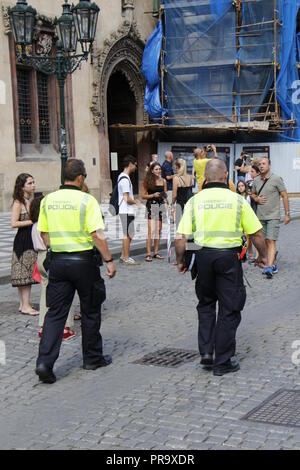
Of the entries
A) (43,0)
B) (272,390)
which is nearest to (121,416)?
(272,390)

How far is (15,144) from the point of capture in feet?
69.0

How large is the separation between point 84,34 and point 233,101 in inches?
573

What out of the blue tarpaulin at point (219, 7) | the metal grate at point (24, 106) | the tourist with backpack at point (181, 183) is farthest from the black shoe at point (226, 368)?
the blue tarpaulin at point (219, 7)

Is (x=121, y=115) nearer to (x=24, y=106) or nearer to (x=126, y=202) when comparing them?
(x=24, y=106)

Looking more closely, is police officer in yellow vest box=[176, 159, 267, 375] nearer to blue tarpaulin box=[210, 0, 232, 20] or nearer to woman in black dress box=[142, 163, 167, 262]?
woman in black dress box=[142, 163, 167, 262]

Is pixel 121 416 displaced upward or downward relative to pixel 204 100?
downward

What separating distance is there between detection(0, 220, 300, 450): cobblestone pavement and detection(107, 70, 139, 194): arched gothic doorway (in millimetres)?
19348

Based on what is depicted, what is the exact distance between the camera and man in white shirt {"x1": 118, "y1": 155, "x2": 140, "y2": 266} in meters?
11.6

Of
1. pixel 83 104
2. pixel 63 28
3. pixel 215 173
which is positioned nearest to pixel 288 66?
pixel 83 104

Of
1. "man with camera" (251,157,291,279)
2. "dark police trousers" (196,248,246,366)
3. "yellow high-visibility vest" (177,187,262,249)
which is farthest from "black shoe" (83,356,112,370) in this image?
"man with camera" (251,157,291,279)

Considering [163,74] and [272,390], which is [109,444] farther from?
[163,74]

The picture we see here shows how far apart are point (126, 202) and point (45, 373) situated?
20.8 feet

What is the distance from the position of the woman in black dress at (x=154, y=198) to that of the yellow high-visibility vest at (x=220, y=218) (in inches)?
252

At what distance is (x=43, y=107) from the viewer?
22.9 metres
